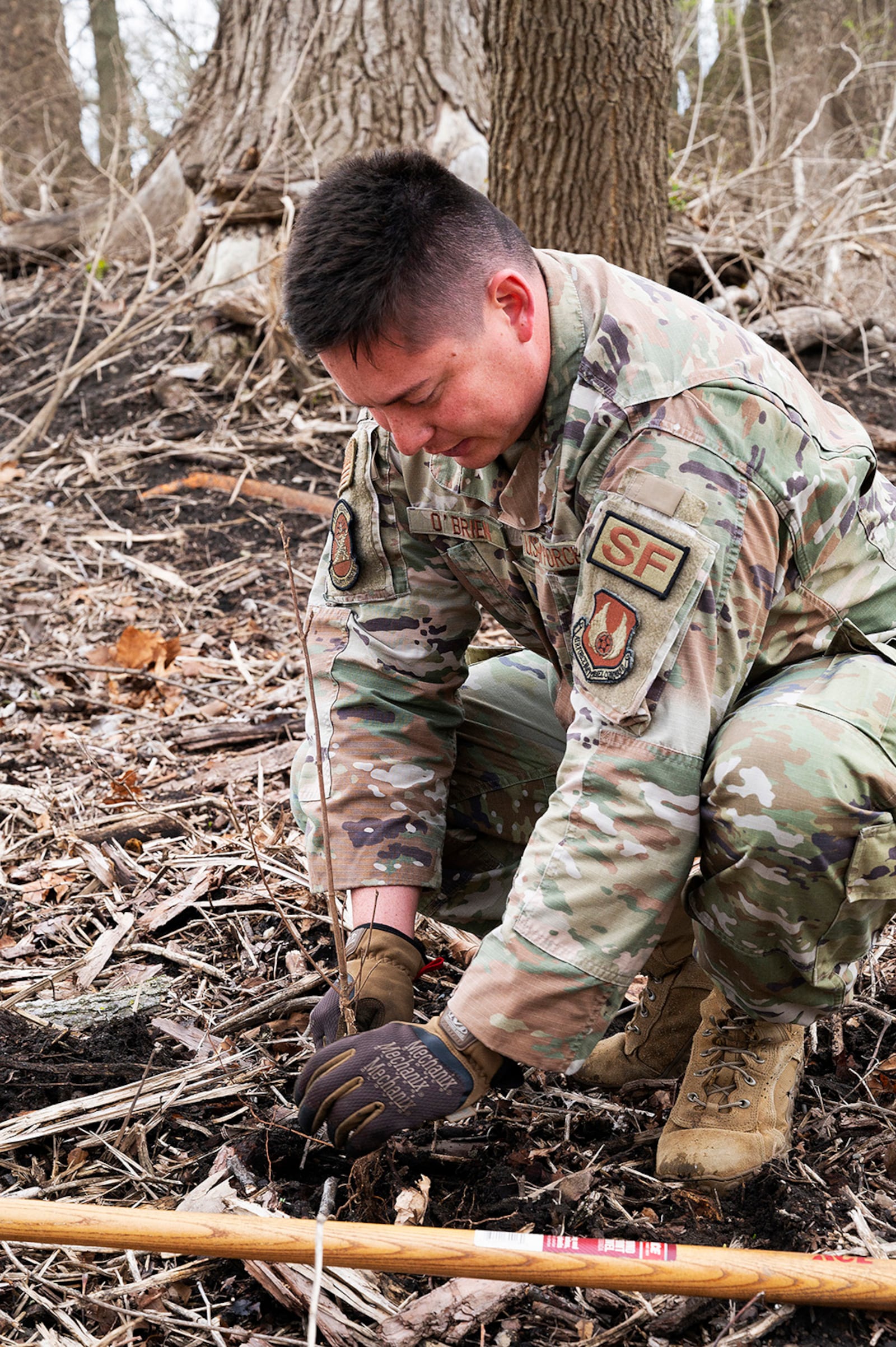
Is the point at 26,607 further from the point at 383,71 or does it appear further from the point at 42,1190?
the point at 383,71

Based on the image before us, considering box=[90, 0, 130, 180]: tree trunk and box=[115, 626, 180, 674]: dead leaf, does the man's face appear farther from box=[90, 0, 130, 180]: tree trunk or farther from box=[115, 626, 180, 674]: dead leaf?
box=[90, 0, 130, 180]: tree trunk

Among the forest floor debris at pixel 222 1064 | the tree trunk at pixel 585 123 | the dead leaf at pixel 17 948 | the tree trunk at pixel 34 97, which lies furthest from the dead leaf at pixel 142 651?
the tree trunk at pixel 34 97

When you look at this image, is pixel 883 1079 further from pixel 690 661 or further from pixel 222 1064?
pixel 222 1064

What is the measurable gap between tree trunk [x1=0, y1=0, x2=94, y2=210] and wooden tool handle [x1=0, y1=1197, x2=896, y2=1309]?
813cm

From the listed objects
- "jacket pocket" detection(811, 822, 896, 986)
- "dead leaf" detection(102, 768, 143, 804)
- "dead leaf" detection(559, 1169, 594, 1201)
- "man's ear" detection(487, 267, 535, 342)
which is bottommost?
"dead leaf" detection(102, 768, 143, 804)

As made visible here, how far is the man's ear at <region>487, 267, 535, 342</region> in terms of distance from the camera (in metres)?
1.75

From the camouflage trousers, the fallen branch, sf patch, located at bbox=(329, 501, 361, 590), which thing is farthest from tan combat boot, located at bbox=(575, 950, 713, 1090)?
the fallen branch

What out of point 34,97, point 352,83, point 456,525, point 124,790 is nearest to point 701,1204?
point 456,525

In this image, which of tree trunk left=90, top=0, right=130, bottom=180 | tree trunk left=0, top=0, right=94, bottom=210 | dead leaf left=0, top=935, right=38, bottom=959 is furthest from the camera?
tree trunk left=90, top=0, right=130, bottom=180

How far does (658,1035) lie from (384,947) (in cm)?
51

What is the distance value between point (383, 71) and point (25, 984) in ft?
16.1

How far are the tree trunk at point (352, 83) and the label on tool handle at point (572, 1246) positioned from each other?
502cm

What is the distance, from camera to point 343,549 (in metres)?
2.25

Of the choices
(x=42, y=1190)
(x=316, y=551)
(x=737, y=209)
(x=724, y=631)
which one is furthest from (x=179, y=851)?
(x=737, y=209)
